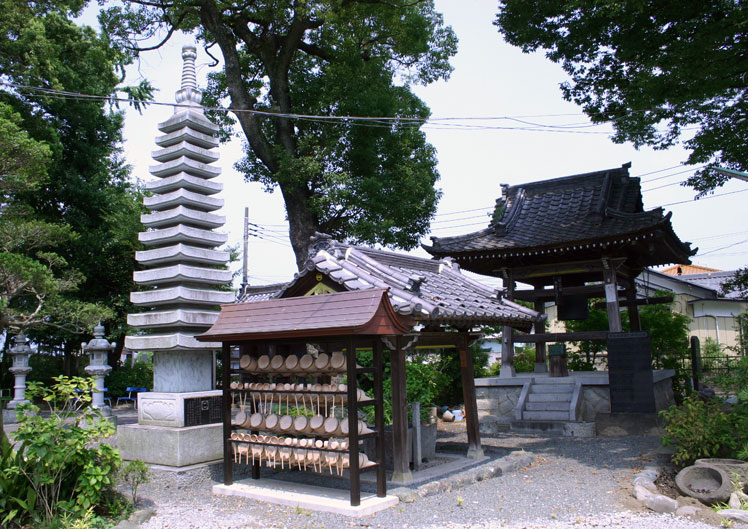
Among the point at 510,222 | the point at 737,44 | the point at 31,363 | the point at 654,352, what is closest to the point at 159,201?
the point at 510,222

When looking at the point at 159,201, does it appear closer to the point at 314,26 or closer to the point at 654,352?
the point at 314,26

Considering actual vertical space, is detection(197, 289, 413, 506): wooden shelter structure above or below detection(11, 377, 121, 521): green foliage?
above

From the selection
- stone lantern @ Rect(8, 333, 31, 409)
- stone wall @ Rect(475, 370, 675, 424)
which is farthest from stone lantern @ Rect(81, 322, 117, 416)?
stone wall @ Rect(475, 370, 675, 424)

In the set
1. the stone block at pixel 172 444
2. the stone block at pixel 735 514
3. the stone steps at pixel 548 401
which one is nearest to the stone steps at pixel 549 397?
the stone steps at pixel 548 401

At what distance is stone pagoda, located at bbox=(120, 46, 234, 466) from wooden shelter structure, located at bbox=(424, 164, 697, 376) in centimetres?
700

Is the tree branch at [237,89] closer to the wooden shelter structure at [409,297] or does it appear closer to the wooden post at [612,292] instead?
the wooden shelter structure at [409,297]

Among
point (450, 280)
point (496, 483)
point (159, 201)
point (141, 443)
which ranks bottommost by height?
point (496, 483)

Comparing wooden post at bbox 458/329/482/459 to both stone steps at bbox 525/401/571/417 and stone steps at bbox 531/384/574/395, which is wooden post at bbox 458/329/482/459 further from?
stone steps at bbox 531/384/574/395

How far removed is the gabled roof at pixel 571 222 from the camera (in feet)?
43.7

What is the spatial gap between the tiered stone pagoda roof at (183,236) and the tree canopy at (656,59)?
290 inches

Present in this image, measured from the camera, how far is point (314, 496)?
24.1ft

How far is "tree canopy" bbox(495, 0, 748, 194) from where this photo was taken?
10172 mm

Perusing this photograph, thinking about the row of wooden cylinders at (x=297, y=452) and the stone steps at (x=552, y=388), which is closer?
the row of wooden cylinders at (x=297, y=452)

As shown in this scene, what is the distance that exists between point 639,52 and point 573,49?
1545 mm
